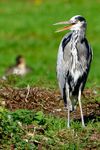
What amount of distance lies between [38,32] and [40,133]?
17.3 m

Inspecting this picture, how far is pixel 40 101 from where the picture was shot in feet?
37.6

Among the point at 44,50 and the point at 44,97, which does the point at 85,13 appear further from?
the point at 44,97

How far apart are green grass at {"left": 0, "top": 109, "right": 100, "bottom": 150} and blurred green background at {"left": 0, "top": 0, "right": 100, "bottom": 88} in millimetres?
8827

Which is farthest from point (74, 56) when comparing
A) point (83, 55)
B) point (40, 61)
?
point (40, 61)

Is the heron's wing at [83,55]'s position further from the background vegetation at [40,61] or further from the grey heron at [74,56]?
the background vegetation at [40,61]

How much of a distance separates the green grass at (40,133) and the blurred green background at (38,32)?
8.83 m

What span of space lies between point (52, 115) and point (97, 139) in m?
1.70

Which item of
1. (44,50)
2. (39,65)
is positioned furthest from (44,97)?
(44,50)

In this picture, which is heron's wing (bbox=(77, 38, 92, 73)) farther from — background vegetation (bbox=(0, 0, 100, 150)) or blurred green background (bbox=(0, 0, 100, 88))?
blurred green background (bbox=(0, 0, 100, 88))

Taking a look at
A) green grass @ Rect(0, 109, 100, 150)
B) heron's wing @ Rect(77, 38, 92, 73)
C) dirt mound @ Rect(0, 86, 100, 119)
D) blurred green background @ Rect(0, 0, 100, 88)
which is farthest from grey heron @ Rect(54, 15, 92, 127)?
blurred green background @ Rect(0, 0, 100, 88)

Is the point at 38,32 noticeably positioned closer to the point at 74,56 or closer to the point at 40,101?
the point at 40,101

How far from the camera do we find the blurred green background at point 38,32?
73.2ft

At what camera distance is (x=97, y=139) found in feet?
29.6

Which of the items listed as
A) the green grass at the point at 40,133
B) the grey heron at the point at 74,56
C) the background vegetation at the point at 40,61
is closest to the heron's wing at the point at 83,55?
the grey heron at the point at 74,56
